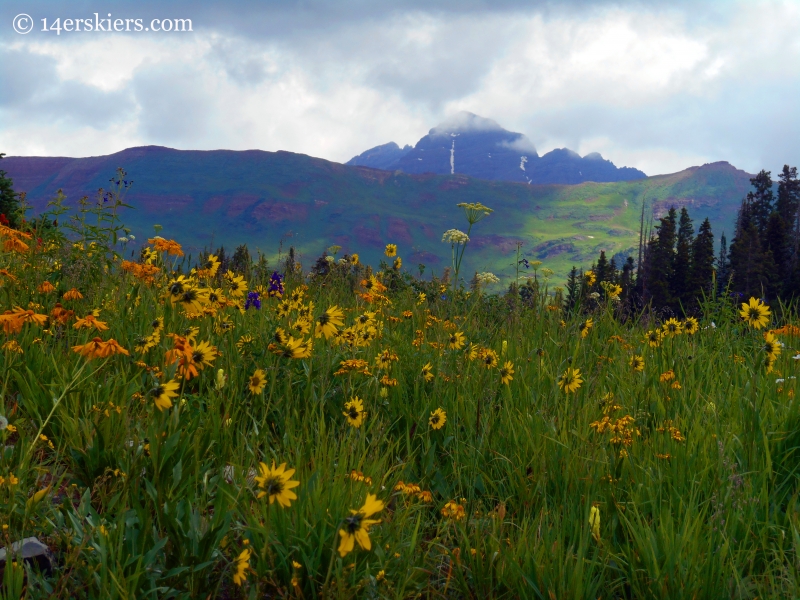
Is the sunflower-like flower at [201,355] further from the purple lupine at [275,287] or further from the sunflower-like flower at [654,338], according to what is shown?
the sunflower-like flower at [654,338]

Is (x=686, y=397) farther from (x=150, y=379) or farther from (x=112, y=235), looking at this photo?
(x=112, y=235)

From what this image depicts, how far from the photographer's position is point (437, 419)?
290cm

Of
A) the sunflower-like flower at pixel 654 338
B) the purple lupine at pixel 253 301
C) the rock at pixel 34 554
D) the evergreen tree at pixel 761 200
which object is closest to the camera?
the rock at pixel 34 554

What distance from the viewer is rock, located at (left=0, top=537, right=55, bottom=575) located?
5.90 feet

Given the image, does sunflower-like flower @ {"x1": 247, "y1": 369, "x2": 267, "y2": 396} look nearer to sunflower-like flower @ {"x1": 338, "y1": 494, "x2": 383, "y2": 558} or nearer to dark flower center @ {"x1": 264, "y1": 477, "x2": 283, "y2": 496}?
dark flower center @ {"x1": 264, "y1": 477, "x2": 283, "y2": 496}

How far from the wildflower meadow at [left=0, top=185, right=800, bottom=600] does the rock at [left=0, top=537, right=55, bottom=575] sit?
0.04 ft

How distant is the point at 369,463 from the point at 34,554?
1.20 meters

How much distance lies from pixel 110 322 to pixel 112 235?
5.84ft

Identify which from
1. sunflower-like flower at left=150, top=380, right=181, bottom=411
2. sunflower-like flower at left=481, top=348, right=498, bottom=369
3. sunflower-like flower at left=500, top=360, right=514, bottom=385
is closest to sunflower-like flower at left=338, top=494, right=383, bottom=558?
sunflower-like flower at left=150, top=380, right=181, bottom=411

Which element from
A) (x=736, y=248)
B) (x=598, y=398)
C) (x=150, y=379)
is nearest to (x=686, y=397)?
(x=598, y=398)

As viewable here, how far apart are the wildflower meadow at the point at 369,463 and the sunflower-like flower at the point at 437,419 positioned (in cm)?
1

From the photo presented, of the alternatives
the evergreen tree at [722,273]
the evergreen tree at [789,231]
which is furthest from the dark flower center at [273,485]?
the evergreen tree at [789,231]

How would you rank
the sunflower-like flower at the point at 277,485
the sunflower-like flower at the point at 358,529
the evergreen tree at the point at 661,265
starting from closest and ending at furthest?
the sunflower-like flower at the point at 358,529 → the sunflower-like flower at the point at 277,485 → the evergreen tree at the point at 661,265

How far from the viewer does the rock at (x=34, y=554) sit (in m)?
1.80
